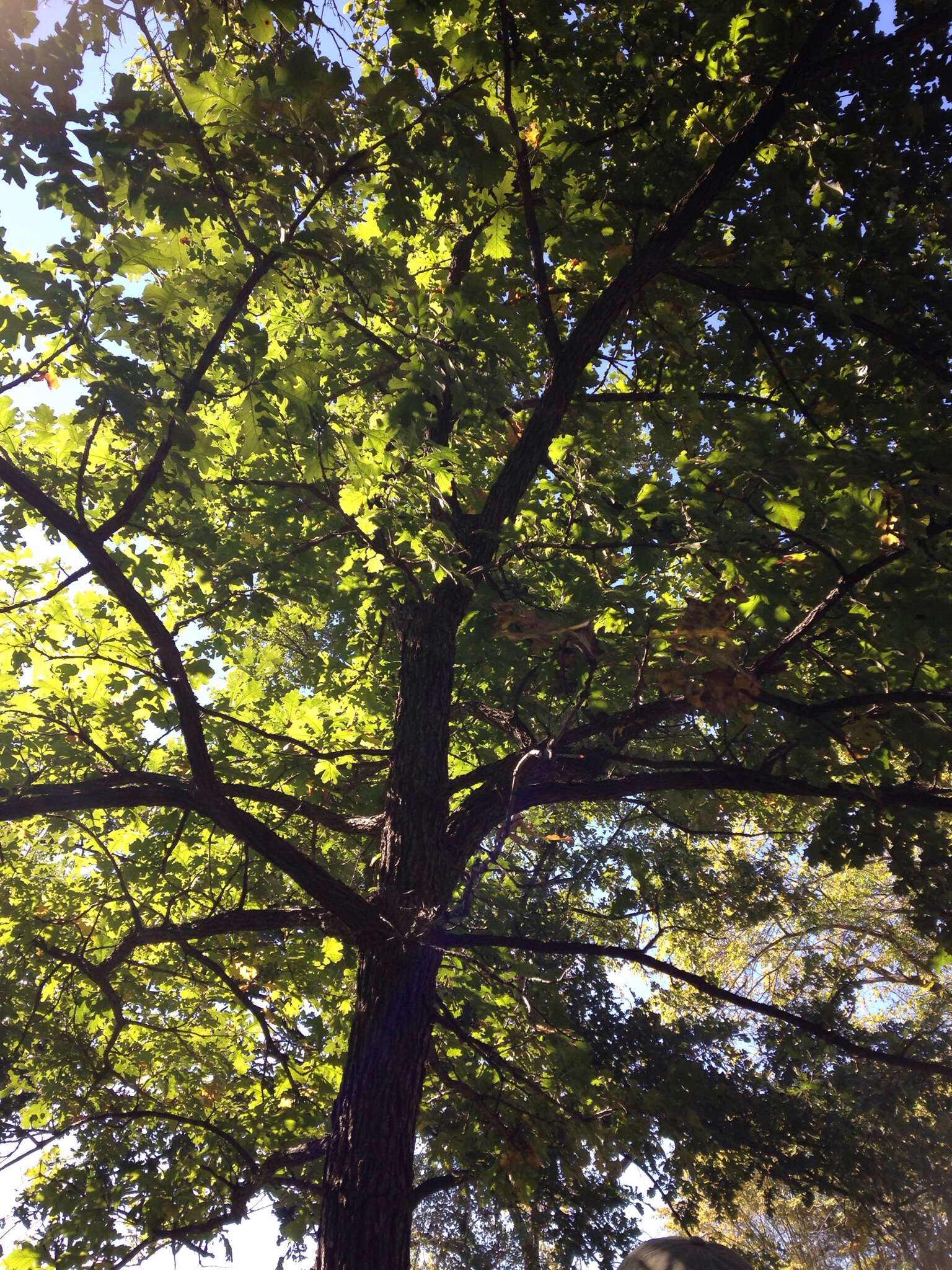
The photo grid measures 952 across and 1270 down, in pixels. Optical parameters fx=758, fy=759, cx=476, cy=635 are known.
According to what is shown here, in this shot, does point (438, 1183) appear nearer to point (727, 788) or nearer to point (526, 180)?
point (727, 788)

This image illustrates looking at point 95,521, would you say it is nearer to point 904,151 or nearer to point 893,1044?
point 904,151

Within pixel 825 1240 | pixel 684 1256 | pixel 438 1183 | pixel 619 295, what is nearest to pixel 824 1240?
pixel 825 1240

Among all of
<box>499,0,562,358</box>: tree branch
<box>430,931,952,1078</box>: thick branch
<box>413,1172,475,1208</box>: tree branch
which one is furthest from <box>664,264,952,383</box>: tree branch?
<box>413,1172,475,1208</box>: tree branch

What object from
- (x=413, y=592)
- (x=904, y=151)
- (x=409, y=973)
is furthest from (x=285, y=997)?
(x=904, y=151)

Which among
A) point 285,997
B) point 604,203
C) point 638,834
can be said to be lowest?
point 285,997

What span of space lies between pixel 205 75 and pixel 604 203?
95.7 inches

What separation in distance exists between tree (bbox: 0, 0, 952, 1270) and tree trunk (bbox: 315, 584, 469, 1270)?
0.02 meters

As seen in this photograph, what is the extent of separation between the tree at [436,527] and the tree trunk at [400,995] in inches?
0.9

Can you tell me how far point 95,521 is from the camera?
5930mm

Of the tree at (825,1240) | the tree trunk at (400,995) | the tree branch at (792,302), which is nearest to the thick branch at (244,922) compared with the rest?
the tree trunk at (400,995)

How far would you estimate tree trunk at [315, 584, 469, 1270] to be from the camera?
340 centimetres

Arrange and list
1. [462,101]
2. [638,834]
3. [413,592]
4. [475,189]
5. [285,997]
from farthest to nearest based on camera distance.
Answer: [638,834] → [285,997] → [413,592] → [475,189] → [462,101]

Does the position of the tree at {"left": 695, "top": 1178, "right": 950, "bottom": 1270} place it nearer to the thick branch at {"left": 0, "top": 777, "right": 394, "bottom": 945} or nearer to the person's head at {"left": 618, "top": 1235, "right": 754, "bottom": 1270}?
the person's head at {"left": 618, "top": 1235, "right": 754, "bottom": 1270}

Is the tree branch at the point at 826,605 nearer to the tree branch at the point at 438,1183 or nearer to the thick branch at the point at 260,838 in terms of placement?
the thick branch at the point at 260,838
